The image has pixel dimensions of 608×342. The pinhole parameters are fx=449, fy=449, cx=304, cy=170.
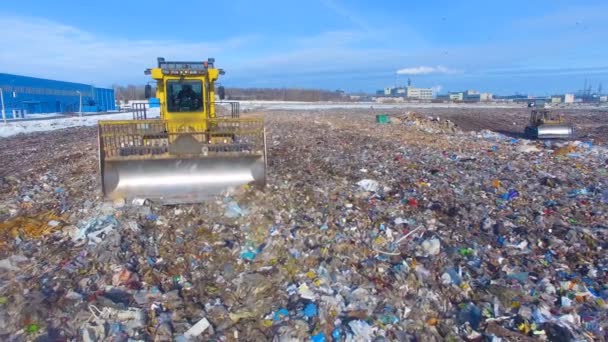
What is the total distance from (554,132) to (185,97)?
1717 centimetres

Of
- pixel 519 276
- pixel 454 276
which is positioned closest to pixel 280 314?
pixel 454 276

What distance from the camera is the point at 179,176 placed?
7.29 meters

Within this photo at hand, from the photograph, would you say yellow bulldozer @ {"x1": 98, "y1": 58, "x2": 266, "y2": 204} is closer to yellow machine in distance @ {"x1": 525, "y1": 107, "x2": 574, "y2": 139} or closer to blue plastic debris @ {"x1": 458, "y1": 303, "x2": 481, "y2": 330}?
blue plastic debris @ {"x1": 458, "y1": 303, "x2": 481, "y2": 330}

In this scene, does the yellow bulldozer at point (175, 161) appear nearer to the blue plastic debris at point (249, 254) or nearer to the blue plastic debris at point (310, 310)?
the blue plastic debris at point (249, 254)

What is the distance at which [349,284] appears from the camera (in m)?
4.59

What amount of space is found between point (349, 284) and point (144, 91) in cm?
610

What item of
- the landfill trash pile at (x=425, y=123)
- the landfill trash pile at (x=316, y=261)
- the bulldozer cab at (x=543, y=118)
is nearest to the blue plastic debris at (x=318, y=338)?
the landfill trash pile at (x=316, y=261)

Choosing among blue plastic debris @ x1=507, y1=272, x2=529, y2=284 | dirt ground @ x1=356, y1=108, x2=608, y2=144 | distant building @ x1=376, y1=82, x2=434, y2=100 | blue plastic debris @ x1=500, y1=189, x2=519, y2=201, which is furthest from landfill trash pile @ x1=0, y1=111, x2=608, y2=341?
distant building @ x1=376, y1=82, x2=434, y2=100

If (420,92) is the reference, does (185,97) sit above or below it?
below

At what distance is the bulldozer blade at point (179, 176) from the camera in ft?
23.0

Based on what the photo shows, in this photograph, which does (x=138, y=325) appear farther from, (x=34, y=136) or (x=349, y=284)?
(x=34, y=136)

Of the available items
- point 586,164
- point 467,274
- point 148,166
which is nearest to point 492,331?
point 467,274

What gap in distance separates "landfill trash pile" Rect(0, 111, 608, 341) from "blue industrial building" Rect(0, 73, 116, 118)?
25057 mm

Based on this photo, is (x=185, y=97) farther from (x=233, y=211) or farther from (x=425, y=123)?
(x=425, y=123)
